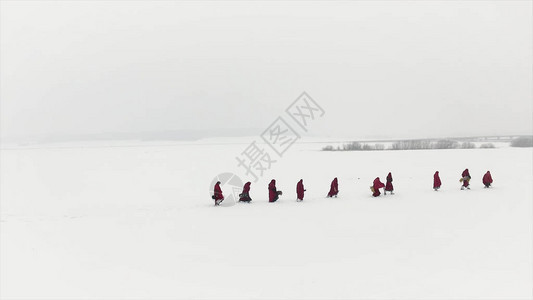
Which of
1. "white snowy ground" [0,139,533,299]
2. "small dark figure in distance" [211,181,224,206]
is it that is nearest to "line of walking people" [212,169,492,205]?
"small dark figure in distance" [211,181,224,206]

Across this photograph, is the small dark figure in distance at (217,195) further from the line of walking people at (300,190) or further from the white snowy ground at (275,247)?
the white snowy ground at (275,247)

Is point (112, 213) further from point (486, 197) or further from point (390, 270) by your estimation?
point (486, 197)

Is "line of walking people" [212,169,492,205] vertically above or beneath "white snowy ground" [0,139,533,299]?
above

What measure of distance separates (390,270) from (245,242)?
12.3 ft

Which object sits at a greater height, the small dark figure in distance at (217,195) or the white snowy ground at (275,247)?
the small dark figure in distance at (217,195)

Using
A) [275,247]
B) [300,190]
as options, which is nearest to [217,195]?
[300,190]

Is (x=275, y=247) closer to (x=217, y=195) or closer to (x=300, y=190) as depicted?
(x=217, y=195)

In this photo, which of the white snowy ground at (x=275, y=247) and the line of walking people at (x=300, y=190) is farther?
the line of walking people at (x=300, y=190)

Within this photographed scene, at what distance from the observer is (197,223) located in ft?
37.1

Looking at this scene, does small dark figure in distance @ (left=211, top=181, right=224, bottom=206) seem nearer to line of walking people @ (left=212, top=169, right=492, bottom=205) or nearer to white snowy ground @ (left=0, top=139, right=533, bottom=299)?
line of walking people @ (left=212, top=169, right=492, bottom=205)

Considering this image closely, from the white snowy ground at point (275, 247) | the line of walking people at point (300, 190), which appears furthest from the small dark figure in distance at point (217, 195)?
the white snowy ground at point (275, 247)

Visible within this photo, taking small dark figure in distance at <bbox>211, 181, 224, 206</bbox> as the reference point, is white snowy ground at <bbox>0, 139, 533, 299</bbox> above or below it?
below

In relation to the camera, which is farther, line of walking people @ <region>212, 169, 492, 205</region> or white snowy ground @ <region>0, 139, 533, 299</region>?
line of walking people @ <region>212, 169, 492, 205</region>

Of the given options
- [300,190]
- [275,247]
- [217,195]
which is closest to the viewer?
[275,247]
